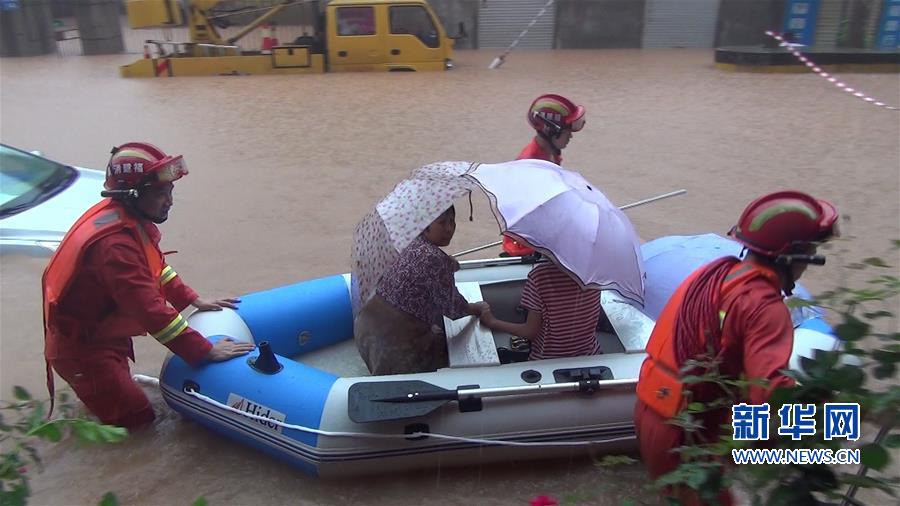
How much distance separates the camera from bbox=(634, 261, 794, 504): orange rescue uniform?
78.3 inches

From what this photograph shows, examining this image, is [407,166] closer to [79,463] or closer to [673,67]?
[79,463]

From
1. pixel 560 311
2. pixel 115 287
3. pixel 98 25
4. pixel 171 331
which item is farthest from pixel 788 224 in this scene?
pixel 98 25

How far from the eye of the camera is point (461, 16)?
62.0ft

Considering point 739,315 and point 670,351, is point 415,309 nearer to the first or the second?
point 670,351

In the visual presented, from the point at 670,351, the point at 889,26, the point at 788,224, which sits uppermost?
the point at 788,224

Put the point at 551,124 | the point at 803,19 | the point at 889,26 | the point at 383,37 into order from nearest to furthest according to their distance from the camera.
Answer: the point at 551,124
the point at 383,37
the point at 889,26
the point at 803,19

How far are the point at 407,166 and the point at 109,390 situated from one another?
527 centimetres

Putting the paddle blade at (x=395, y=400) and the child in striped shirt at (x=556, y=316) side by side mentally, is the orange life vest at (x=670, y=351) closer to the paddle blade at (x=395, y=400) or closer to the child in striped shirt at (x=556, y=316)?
the child in striped shirt at (x=556, y=316)

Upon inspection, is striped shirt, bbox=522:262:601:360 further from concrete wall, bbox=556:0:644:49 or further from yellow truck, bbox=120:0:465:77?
concrete wall, bbox=556:0:644:49

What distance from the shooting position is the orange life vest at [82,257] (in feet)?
10.2

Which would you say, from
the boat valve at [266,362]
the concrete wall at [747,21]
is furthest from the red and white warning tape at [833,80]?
the boat valve at [266,362]

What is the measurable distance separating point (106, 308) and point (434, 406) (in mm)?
1580

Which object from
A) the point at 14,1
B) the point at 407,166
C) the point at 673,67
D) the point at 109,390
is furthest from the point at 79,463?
the point at 14,1

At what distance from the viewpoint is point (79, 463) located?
11.6 feet
